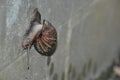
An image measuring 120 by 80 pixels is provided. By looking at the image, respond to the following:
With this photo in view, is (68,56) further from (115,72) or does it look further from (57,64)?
(115,72)

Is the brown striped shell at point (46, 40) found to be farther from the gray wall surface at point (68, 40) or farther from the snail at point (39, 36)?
the gray wall surface at point (68, 40)

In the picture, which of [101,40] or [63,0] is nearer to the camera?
[63,0]

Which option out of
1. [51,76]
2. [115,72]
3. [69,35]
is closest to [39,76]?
[51,76]

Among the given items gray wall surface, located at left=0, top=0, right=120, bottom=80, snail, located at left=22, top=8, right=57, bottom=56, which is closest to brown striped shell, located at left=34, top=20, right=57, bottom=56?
snail, located at left=22, top=8, right=57, bottom=56

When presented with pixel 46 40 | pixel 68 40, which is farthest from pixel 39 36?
pixel 68 40

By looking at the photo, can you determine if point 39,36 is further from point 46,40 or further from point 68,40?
point 68,40

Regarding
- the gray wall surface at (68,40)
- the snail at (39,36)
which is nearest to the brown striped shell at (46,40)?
the snail at (39,36)
